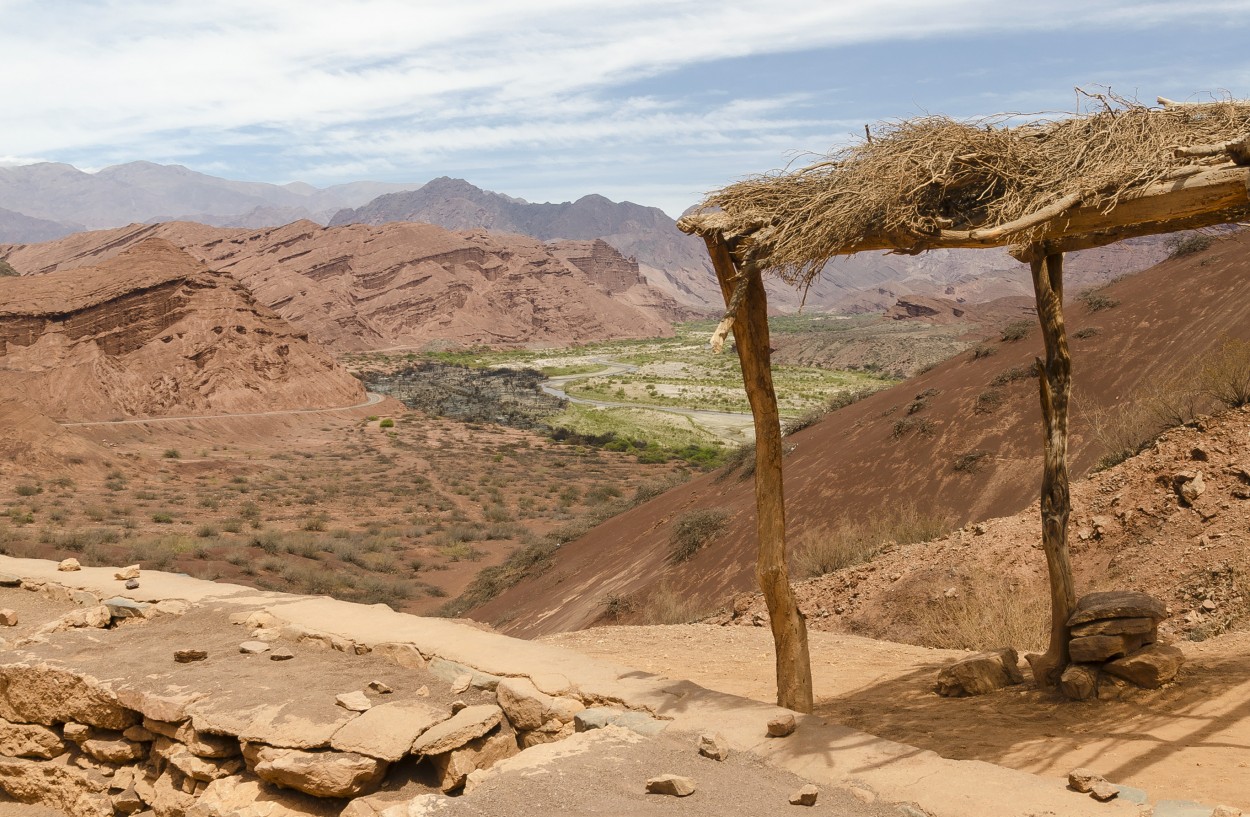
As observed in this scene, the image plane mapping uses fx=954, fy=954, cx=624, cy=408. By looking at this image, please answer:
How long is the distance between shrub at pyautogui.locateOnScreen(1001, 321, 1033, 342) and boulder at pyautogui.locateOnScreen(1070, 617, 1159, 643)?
15.8 m

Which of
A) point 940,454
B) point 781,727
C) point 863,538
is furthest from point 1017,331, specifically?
point 781,727

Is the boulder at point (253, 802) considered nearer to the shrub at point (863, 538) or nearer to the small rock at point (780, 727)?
the small rock at point (780, 727)

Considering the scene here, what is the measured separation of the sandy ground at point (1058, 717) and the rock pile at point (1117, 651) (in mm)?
111

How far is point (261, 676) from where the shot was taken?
276 inches

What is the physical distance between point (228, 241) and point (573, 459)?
8579cm

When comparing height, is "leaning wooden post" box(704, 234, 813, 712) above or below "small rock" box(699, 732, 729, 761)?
above

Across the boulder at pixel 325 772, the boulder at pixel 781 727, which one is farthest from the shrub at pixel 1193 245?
the boulder at pixel 325 772

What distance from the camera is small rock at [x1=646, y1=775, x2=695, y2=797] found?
4.81m

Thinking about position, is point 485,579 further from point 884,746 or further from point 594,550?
point 884,746

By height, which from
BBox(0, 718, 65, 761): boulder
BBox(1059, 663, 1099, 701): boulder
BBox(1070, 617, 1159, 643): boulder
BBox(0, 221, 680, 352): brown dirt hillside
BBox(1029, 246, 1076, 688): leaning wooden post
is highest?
BBox(0, 221, 680, 352): brown dirt hillside

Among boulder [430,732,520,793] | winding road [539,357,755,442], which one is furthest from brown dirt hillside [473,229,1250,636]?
winding road [539,357,755,442]

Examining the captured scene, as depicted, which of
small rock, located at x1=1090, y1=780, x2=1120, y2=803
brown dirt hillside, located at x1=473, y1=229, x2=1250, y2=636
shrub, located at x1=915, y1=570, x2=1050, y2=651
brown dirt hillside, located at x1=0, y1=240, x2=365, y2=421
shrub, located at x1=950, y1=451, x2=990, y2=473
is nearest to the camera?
small rock, located at x1=1090, y1=780, x2=1120, y2=803

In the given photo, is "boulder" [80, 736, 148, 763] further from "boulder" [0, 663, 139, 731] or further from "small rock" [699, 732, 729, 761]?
"small rock" [699, 732, 729, 761]

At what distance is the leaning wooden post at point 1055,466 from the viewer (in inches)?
269
